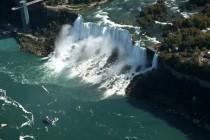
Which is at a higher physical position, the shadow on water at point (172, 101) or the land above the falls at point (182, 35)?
the land above the falls at point (182, 35)

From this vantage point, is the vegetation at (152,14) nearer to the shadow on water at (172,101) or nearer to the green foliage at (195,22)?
the green foliage at (195,22)

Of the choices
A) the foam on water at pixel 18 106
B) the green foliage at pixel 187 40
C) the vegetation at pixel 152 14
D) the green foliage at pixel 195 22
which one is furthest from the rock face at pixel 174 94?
the foam on water at pixel 18 106

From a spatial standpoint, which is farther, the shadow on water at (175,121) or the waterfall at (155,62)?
the waterfall at (155,62)

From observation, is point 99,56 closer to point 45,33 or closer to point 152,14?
point 152,14

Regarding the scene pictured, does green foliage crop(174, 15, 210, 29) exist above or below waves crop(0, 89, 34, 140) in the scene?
above

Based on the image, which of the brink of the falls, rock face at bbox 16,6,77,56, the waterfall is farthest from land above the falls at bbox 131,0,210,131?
rock face at bbox 16,6,77,56

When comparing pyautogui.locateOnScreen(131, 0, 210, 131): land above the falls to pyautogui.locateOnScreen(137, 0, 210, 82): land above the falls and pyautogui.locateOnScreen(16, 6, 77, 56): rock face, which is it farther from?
pyautogui.locateOnScreen(16, 6, 77, 56): rock face

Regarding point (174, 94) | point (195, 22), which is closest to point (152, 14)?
point (195, 22)

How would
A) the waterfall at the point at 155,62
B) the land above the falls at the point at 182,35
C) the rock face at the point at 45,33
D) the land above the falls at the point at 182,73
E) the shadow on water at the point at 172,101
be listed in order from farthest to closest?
the rock face at the point at 45,33, the waterfall at the point at 155,62, the land above the falls at the point at 182,35, the land above the falls at the point at 182,73, the shadow on water at the point at 172,101
